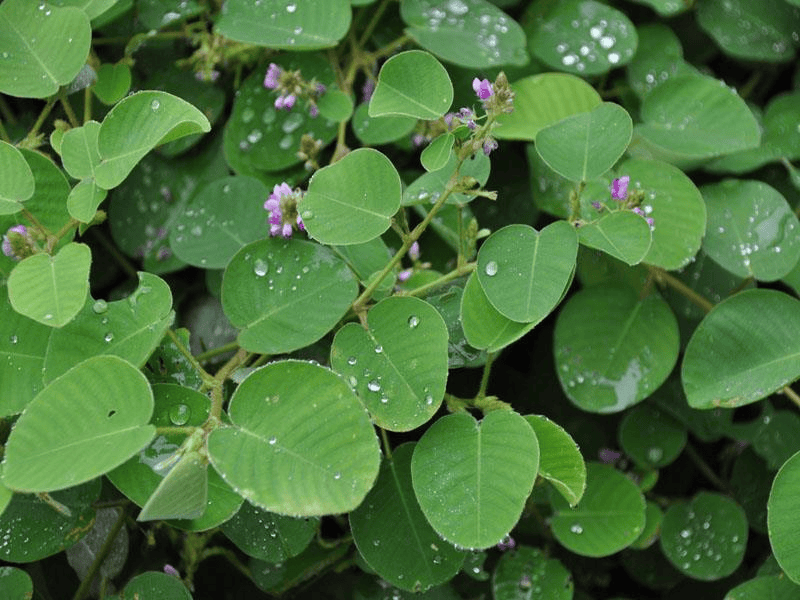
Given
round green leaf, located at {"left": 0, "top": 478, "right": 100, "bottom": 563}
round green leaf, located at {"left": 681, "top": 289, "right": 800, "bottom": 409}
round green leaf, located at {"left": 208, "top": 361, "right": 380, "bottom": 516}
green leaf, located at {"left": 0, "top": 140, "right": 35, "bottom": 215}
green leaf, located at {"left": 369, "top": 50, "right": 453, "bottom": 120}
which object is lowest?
round green leaf, located at {"left": 0, "top": 478, "right": 100, "bottom": 563}

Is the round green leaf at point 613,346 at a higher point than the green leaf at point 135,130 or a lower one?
lower

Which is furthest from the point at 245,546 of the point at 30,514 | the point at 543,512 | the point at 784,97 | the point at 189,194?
the point at 784,97

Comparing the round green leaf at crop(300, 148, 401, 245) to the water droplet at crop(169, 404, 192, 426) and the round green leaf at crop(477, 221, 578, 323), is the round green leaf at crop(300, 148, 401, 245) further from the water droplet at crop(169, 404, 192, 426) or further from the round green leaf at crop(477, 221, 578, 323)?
the water droplet at crop(169, 404, 192, 426)

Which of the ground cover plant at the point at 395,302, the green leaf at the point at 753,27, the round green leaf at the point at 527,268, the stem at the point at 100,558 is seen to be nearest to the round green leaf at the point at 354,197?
the ground cover plant at the point at 395,302

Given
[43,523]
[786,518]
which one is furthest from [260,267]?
[786,518]

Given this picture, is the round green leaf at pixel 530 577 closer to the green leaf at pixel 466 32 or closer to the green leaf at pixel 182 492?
the green leaf at pixel 182 492

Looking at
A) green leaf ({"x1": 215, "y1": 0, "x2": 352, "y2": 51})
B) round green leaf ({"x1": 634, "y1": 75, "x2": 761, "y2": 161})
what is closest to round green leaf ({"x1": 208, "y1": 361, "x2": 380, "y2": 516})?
green leaf ({"x1": 215, "y1": 0, "x2": 352, "y2": 51})

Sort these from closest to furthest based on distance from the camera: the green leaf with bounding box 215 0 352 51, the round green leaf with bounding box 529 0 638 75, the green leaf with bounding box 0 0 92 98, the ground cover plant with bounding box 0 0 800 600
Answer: the ground cover plant with bounding box 0 0 800 600 → the green leaf with bounding box 0 0 92 98 → the green leaf with bounding box 215 0 352 51 → the round green leaf with bounding box 529 0 638 75

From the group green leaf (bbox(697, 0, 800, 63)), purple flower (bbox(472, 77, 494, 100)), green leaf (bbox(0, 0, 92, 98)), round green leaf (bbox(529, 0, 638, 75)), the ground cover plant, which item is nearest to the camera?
the ground cover plant
